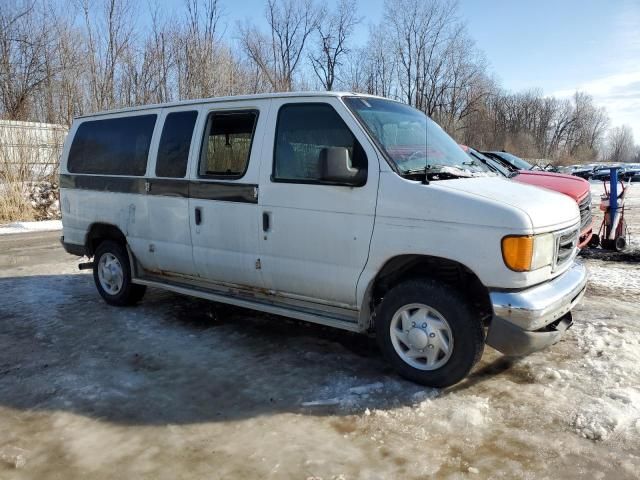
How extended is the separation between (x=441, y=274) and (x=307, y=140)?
1.57m

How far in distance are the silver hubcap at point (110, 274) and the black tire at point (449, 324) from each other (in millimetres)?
3490

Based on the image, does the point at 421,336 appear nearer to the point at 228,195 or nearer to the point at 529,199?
the point at 529,199

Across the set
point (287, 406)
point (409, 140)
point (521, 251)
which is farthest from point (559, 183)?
point (287, 406)

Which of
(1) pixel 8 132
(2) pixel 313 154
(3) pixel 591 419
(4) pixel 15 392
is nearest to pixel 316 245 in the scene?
(2) pixel 313 154

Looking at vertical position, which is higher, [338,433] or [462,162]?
[462,162]

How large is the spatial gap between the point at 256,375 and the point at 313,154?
1.87m

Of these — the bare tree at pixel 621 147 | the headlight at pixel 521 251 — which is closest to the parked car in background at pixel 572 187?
the headlight at pixel 521 251

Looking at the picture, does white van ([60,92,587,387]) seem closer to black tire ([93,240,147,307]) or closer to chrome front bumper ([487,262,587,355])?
chrome front bumper ([487,262,587,355])

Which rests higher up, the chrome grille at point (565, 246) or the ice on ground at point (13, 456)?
the chrome grille at point (565, 246)

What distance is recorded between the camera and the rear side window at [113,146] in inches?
218

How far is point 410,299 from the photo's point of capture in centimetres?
381

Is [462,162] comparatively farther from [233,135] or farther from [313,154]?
[233,135]

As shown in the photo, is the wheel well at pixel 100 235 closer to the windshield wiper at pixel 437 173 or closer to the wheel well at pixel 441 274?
the wheel well at pixel 441 274

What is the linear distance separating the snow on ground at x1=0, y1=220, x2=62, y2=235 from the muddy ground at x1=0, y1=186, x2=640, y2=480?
28.8 ft
